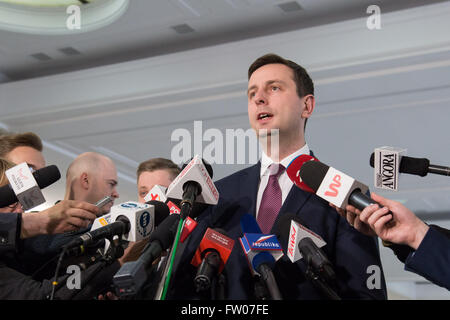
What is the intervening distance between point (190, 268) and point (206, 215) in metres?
0.22

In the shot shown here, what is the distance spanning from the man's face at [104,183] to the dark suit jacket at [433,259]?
2.35m

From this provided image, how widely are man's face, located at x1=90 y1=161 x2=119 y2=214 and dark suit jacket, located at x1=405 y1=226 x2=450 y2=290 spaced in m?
2.35

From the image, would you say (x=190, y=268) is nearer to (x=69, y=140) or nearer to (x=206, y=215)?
(x=206, y=215)

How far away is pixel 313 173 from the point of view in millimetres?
1464

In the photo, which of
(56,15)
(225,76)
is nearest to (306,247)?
(225,76)

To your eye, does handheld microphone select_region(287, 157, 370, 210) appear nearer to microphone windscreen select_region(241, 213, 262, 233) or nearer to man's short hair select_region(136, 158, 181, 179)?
microphone windscreen select_region(241, 213, 262, 233)

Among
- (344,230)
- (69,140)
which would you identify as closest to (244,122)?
(69,140)

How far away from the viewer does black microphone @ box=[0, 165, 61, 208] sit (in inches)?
68.5

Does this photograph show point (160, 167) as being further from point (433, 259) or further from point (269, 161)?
point (433, 259)

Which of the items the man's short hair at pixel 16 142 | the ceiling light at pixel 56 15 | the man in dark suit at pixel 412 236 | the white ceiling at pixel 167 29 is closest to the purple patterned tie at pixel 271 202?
the man in dark suit at pixel 412 236

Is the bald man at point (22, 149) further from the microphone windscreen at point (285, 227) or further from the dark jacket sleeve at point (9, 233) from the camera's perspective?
the microphone windscreen at point (285, 227)

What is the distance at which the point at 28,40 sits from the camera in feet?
18.7

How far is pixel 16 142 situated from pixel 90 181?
692mm

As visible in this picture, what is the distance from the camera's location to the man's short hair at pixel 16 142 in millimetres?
2826
